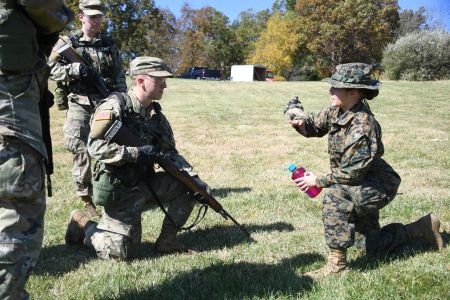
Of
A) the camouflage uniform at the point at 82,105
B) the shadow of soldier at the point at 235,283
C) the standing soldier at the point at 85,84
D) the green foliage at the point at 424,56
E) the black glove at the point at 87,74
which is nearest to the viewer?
→ the shadow of soldier at the point at 235,283

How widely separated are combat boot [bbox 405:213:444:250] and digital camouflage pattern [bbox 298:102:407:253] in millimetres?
594

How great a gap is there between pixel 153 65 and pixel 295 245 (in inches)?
91.1

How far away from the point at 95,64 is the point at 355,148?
3.54m

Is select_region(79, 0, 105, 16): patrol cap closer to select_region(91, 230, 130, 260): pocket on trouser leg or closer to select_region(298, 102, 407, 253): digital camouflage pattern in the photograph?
select_region(91, 230, 130, 260): pocket on trouser leg

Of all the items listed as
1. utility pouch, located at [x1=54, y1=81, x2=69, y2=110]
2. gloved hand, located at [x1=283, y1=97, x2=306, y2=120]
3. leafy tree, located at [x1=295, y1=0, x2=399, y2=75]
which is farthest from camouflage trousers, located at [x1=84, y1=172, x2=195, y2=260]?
leafy tree, located at [x1=295, y1=0, x2=399, y2=75]

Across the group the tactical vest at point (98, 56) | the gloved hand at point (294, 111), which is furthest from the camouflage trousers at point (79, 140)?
the gloved hand at point (294, 111)

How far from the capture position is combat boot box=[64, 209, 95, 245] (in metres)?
4.50

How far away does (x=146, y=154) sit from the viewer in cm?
401

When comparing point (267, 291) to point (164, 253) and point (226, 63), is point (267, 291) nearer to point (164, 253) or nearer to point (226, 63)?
point (164, 253)

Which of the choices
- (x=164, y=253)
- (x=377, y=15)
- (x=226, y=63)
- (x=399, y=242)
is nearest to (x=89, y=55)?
(x=164, y=253)

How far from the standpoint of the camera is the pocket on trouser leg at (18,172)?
248 cm

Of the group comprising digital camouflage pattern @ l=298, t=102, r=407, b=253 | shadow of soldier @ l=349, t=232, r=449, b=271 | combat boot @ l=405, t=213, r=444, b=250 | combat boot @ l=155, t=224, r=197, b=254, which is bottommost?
combat boot @ l=155, t=224, r=197, b=254

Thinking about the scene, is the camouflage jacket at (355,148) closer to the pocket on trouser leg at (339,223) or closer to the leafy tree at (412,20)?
the pocket on trouser leg at (339,223)

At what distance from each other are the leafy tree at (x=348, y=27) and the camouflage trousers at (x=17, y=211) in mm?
49813
